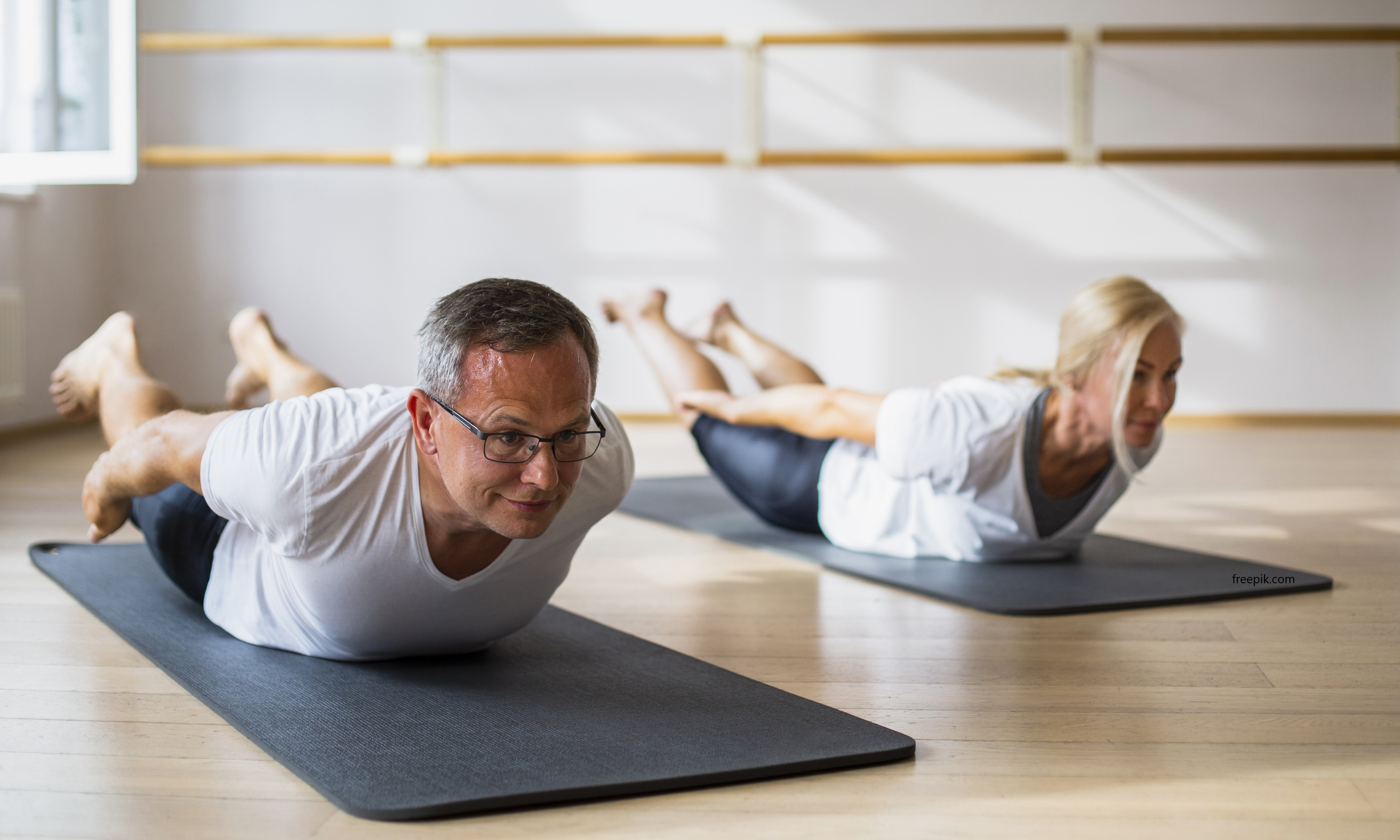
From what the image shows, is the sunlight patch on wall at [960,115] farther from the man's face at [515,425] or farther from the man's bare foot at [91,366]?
the man's face at [515,425]

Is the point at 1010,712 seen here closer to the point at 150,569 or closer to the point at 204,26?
the point at 150,569

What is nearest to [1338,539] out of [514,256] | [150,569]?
[150,569]

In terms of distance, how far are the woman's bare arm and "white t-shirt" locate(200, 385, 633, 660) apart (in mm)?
741

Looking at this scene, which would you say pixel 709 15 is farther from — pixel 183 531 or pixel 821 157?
pixel 183 531

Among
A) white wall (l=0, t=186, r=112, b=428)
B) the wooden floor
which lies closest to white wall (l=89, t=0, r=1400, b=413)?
white wall (l=0, t=186, r=112, b=428)

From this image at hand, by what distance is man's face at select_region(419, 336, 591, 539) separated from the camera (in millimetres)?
1336

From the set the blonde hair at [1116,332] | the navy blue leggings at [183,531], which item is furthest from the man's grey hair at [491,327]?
the blonde hair at [1116,332]

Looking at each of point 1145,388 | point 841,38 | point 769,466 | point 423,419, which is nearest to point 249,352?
point 769,466

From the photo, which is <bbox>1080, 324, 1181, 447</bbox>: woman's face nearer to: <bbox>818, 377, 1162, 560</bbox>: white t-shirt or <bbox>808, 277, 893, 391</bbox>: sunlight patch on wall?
<bbox>818, 377, 1162, 560</bbox>: white t-shirt

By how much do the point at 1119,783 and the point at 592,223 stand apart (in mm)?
3967

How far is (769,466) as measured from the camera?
276cm

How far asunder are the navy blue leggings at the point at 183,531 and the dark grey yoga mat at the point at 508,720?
79 mm

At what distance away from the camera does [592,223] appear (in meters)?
5.06

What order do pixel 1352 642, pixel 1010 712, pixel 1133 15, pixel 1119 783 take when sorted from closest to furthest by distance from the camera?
pixel 1119 783 < pixel 1010 712 < pixel 1352 642 < pixel 1133 15
